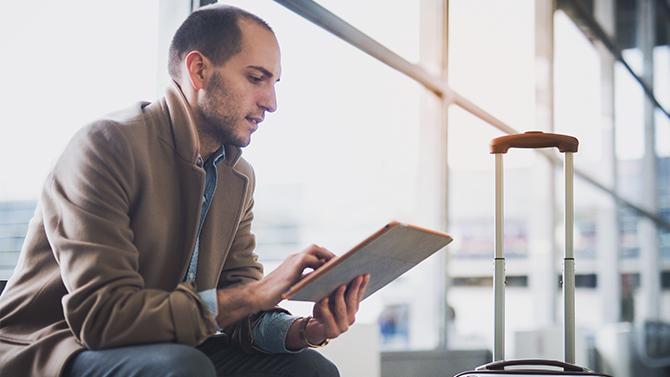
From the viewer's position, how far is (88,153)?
4.58 ft

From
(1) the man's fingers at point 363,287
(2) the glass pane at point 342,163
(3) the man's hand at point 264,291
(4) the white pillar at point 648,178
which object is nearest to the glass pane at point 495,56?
(2) the glass pane at point 342,163

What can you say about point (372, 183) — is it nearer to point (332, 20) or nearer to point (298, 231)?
point (298, 231)

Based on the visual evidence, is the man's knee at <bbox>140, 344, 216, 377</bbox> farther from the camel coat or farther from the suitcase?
the suitcase

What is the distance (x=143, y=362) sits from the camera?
4.24 feet

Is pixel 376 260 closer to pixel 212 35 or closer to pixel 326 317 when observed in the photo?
pixel 326 317

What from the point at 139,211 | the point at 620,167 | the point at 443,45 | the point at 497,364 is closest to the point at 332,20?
the point at 443,45

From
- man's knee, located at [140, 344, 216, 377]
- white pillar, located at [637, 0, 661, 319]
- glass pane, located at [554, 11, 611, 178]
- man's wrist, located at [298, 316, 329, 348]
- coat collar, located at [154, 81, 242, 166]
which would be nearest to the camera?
man's knee, located at [140, 344, 216, 377]

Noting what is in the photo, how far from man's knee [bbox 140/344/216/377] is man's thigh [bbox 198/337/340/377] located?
14.9 inches

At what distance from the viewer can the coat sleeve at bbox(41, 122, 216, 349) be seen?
1322 millimetres

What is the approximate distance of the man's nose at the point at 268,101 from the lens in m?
1.74

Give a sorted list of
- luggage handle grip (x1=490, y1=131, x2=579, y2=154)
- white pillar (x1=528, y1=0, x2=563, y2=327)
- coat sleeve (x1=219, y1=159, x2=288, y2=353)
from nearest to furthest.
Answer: coat sleeve (x1=219, y1=159, x2=288, y2=353) < luggage handle grip (x1=490, y1=131, x2=579, y2=154) < white pillar (x1=528, y1=0, x2=563, y2=327)

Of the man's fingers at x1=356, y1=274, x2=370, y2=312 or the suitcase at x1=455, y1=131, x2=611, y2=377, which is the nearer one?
the man's fingers at x1=356, y1=274, x2=370, y2=312

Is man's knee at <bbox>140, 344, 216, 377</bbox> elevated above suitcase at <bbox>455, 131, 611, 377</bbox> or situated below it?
below

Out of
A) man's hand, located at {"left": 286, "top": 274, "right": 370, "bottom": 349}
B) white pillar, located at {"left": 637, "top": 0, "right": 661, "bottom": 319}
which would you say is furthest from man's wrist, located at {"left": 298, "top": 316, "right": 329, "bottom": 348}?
white pillar, located at {"left": 637, "top": 0, "right": 661, "bottom": 319}
